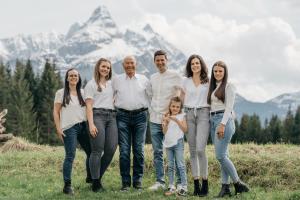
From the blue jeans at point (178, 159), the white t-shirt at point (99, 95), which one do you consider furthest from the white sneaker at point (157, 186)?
the white t-shirt at point (99, 95)

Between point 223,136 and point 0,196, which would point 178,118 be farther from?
point 0,196

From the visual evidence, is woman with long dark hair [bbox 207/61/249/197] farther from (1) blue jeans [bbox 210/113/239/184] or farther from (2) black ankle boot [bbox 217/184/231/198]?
(2) black ankle boot [bbox 217/184/231/198]

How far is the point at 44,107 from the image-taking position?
2596 inches

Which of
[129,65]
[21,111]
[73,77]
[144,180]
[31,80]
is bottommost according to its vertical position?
[144,180]

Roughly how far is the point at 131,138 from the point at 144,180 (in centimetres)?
194

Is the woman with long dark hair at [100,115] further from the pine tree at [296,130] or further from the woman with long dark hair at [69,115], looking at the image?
the pine tree at [296,130]

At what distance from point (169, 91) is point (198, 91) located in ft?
2.66

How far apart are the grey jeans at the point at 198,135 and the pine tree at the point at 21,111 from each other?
51853 mm

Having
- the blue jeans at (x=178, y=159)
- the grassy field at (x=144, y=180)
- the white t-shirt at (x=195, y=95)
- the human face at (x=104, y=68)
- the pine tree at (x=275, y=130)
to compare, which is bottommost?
the pine tree at (x=275, y=130)

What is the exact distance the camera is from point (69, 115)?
10703 mm

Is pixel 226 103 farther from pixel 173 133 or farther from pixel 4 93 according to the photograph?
pixel 4 93

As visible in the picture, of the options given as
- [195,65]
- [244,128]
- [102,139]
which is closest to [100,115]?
[102,139]

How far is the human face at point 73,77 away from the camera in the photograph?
1074cm

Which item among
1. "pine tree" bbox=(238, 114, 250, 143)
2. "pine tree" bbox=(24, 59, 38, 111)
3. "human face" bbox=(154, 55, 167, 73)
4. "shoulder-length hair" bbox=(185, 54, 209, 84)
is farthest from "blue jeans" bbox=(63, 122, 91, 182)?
"pine tree" bbox=(238, 114, 250, 143)
